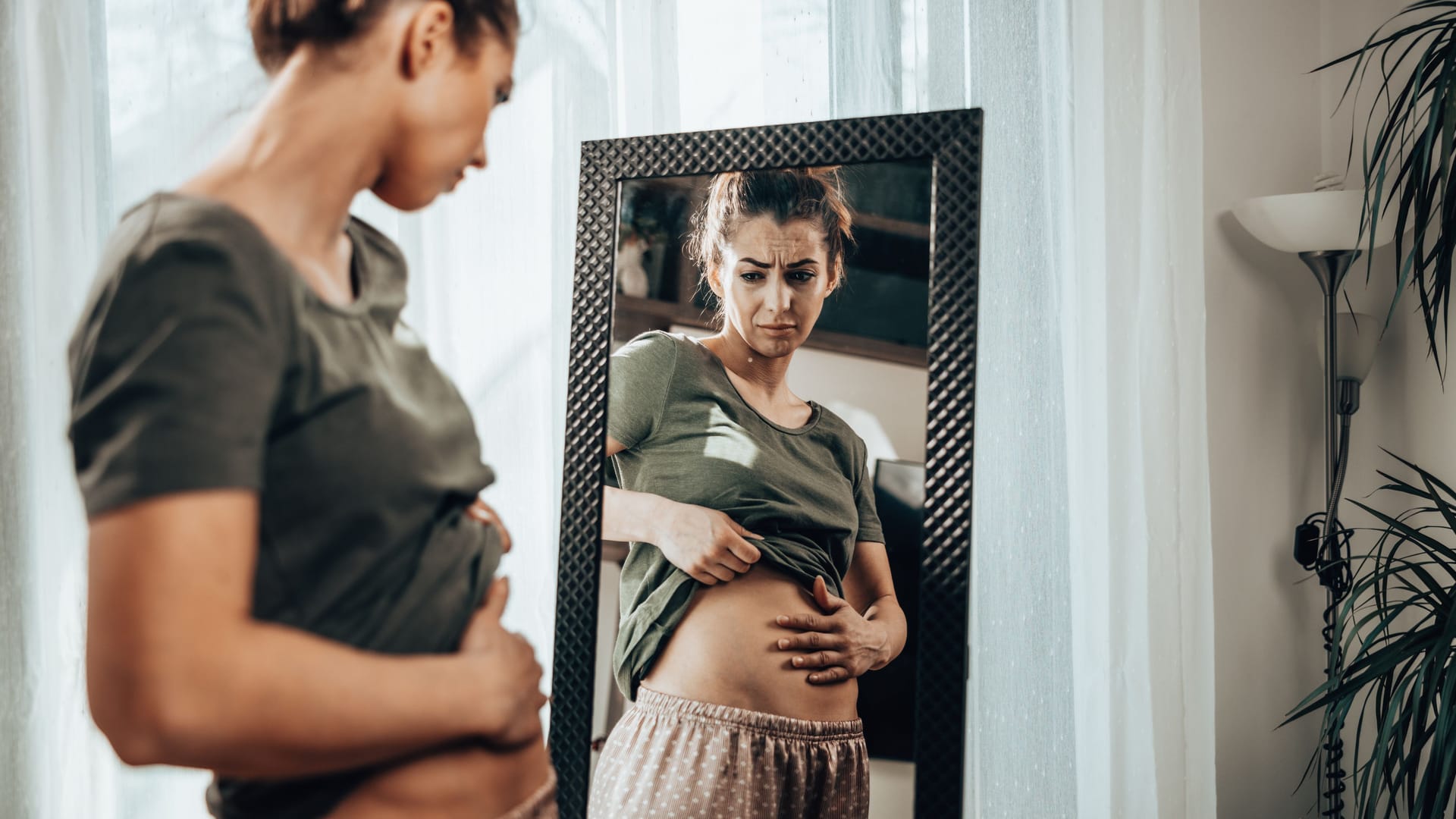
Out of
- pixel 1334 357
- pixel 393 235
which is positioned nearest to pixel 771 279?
pixel 393 235

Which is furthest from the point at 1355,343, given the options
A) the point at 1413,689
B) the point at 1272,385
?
the point at 1413,689

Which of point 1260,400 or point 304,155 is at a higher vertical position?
point 304,155

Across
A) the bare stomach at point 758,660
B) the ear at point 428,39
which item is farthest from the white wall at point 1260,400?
the ear at point 428,39

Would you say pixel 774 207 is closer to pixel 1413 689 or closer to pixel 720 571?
pixel 720 571

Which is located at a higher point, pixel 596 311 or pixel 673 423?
pixel 596 311

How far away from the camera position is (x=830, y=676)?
4.02 feet

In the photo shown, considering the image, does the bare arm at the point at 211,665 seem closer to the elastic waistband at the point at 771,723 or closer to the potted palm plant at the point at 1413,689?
the elastic waistband at the point at 771,723

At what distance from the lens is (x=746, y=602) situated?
4.05ft

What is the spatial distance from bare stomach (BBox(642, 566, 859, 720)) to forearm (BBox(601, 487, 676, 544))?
0.11 m

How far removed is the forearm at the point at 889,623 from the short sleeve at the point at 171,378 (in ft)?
2.44

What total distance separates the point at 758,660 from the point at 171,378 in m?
0.76

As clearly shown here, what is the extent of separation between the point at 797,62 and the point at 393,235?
75 centimetres

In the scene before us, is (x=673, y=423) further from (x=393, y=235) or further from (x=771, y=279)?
(x=393, y=235)

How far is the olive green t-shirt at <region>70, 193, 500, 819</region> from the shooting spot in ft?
2.04
